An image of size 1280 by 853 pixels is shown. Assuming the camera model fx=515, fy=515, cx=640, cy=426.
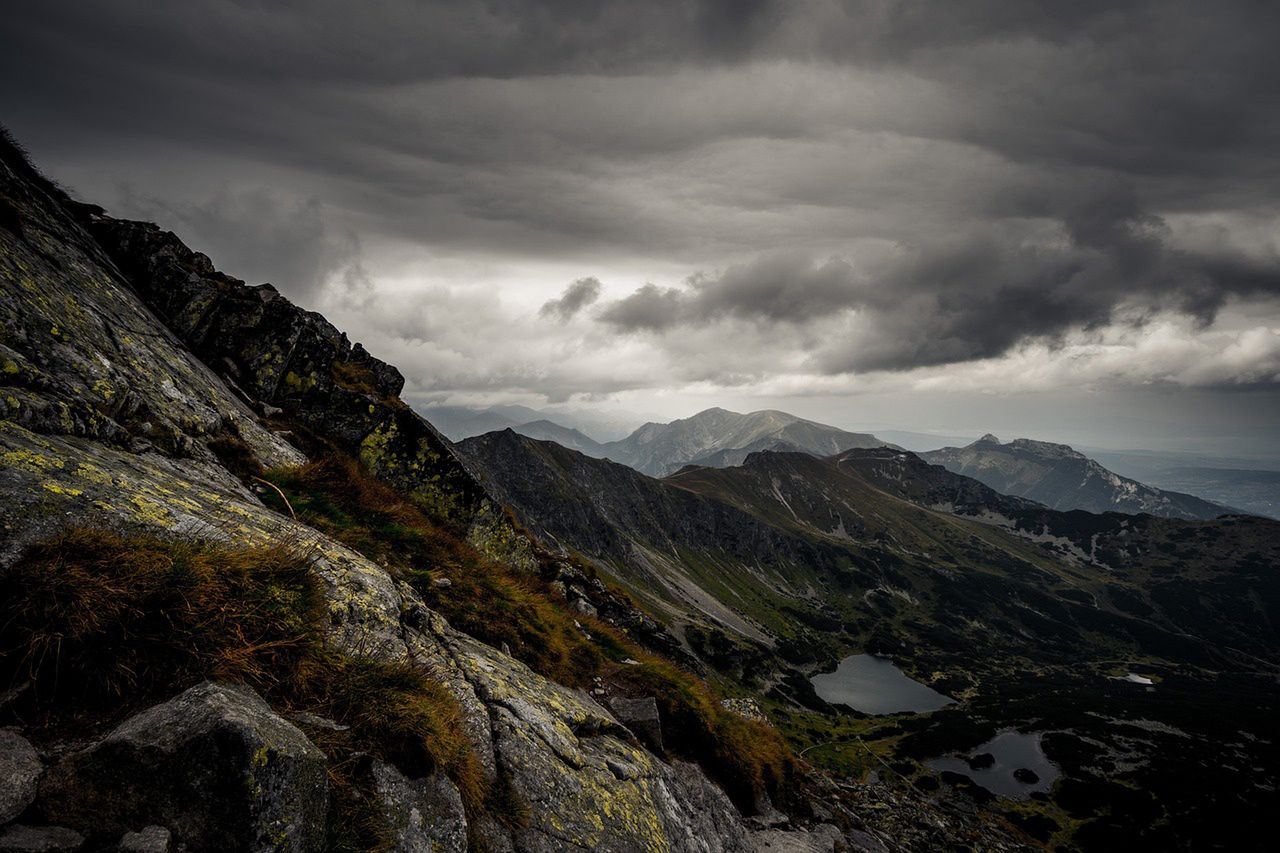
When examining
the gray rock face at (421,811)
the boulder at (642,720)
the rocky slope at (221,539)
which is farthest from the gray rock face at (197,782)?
the boulder at (642,720)

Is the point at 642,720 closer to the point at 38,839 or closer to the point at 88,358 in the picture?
the point at 38,839

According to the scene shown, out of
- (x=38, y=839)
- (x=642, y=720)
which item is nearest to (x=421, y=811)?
(x=38, y=839)

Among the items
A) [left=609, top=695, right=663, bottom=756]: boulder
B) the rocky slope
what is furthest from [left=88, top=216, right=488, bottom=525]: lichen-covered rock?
[left=609, top=695, right=663, bottom=756]: boulder

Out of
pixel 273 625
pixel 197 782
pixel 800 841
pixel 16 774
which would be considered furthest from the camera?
pixel 800 841

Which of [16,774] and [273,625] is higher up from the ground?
[273,625]

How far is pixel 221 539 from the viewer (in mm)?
7844

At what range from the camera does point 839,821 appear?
77.7ft

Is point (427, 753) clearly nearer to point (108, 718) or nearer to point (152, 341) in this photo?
point (108, 718)

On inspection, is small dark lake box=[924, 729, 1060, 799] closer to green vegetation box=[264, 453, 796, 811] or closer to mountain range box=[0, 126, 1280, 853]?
mountain range box=[0, 126, 1280, 853]

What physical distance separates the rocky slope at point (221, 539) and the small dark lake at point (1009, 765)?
145382 mm

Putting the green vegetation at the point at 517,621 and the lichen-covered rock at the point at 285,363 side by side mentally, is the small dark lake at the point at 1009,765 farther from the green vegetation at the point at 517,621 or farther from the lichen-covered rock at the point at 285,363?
the lichen-covered rock at the point at 285,363

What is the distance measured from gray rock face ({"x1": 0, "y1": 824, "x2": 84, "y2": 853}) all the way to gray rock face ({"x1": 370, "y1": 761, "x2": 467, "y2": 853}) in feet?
9.10

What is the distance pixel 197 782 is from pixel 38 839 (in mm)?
928

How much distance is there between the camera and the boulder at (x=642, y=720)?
14.5m
